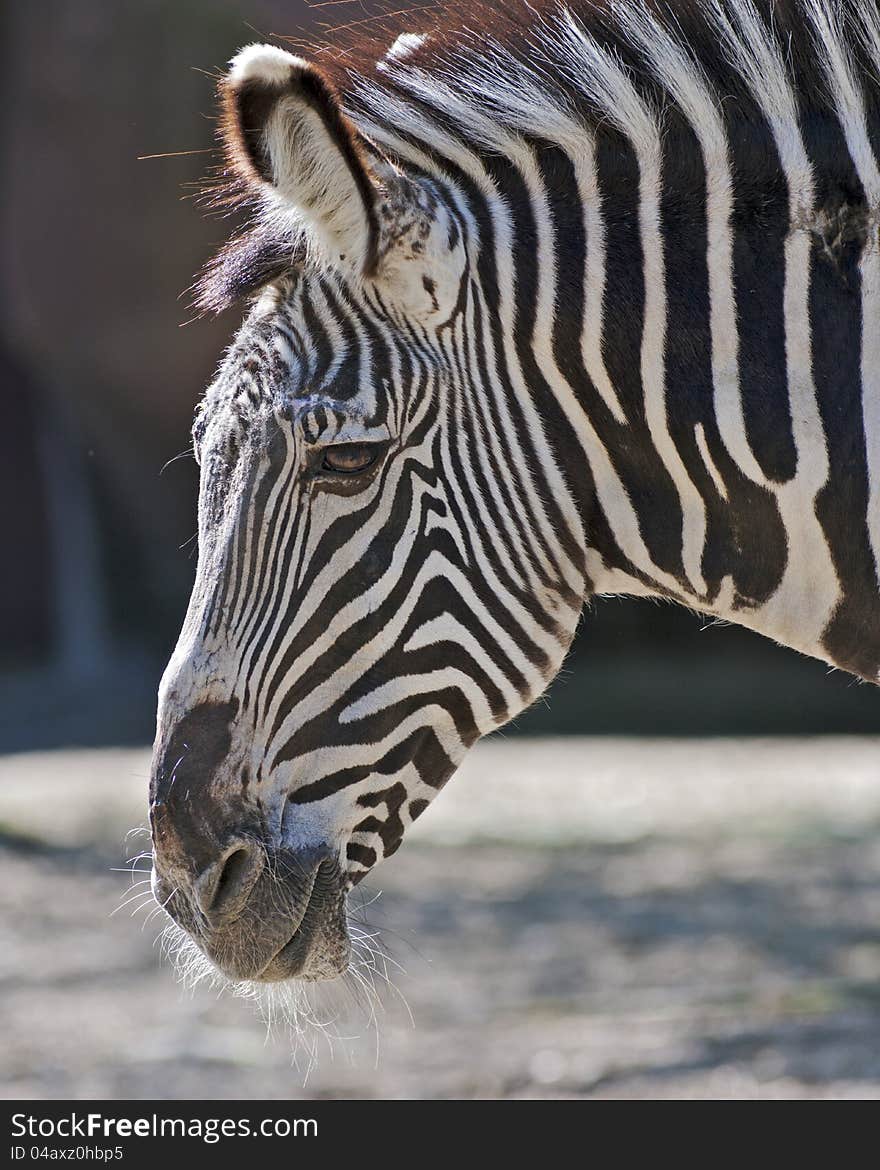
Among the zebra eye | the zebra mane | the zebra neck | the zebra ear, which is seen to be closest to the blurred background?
the zebra mane

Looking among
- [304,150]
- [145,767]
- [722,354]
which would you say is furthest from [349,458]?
[145,767]

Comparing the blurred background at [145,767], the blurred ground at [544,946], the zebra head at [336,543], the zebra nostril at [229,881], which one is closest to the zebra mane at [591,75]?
the zebra head at [336,543]

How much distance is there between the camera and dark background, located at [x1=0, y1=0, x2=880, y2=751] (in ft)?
48.7

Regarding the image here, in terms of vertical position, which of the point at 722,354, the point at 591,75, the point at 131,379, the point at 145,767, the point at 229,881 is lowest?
the point at 145,767

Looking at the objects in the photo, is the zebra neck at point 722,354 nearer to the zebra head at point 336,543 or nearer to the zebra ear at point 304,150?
the zebra head at point 336,543

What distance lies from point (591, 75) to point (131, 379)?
1342cm

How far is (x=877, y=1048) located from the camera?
6.77 meters

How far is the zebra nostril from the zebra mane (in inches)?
43.3

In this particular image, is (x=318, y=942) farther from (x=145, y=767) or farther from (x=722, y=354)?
(x=145, y=767)

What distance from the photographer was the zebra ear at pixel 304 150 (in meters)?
2.50

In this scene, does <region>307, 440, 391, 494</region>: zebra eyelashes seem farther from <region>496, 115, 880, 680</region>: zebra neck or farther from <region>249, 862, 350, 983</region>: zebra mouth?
<region>249, 862, 350, 983</region>: zebra mouth

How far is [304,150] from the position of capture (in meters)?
2.60

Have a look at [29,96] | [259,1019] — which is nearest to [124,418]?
[29,96]
